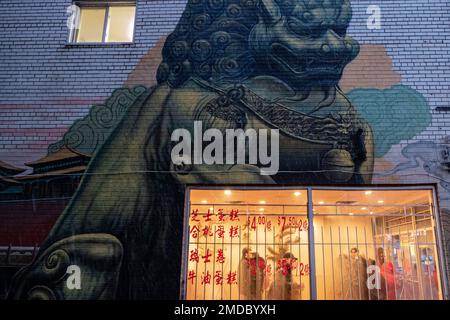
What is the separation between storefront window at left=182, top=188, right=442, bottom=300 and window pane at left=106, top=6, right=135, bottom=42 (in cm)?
361

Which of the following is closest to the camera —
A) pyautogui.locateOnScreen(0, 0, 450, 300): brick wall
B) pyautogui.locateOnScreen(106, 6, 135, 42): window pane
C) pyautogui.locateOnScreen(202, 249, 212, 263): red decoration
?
pyautogui.locateOnScreen(202, 249, 212, 263): red decoration

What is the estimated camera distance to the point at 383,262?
718cm

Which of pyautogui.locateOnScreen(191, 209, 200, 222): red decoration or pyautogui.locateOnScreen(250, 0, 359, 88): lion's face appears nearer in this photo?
pyautogui.locateOnScreen(191, 209, 200, 222): red decoration

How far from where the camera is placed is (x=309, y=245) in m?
7.21

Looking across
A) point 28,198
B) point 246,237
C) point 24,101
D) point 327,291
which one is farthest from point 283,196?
point 24,101

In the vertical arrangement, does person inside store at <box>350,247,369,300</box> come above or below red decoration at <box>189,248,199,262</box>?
below

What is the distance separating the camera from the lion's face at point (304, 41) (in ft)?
25.8

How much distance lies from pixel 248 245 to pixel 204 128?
7.52ft

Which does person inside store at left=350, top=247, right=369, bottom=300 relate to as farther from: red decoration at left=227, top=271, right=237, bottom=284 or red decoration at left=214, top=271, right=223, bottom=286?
red decoration at left=214, top=271, right=223, bottom=286

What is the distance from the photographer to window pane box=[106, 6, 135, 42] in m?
8.44

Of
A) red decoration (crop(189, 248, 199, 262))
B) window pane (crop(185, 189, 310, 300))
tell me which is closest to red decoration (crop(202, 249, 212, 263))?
window pane (crop(185, 189, 310, 300))

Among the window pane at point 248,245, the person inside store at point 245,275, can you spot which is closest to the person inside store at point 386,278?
the window pane at point 248,245

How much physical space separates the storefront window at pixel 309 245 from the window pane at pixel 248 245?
0.02 m
